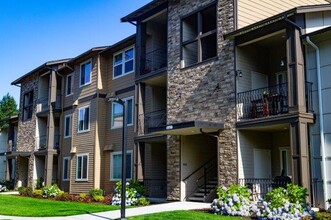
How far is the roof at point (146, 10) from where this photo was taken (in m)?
22.2

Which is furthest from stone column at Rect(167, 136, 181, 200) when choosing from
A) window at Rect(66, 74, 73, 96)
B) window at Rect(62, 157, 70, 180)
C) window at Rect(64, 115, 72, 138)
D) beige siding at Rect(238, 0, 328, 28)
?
window at Rect(66, 74, 73, 96)

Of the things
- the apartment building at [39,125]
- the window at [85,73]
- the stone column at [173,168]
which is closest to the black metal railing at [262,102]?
the stone column at [173,168]

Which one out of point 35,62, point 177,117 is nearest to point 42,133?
point 35,62

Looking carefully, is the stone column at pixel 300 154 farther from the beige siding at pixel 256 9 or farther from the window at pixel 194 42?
the window at pixel 194 42

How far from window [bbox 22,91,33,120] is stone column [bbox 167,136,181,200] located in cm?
2072

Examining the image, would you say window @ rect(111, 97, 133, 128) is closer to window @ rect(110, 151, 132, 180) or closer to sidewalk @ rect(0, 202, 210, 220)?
window @ rect(110, 151, 132, 180)

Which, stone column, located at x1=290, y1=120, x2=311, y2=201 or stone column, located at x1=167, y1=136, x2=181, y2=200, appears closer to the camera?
stone column, located at x1=290, y1=120, x2=311, y2=201

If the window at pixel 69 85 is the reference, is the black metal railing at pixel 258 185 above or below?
below

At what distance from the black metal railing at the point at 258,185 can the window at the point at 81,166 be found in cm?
1363

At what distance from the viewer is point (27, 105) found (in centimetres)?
3791

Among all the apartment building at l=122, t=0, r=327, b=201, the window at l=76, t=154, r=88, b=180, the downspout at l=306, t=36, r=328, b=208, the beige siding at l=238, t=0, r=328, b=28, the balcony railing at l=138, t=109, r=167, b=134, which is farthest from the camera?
the window at l=76, t=154, r=88, b=180

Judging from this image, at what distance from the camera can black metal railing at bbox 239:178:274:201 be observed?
1684 centimetres

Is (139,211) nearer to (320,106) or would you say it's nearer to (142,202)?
(142,202)

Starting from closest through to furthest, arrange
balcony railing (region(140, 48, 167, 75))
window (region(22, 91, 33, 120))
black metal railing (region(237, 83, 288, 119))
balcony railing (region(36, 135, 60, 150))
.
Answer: black metal railing (region(237, 83, 288, 119)) → balcony railing (region(140, 48, 167, 75)) → balcony railing (region(36, 135, 60, 150)) → window (region(22, 91, 33, 120))
